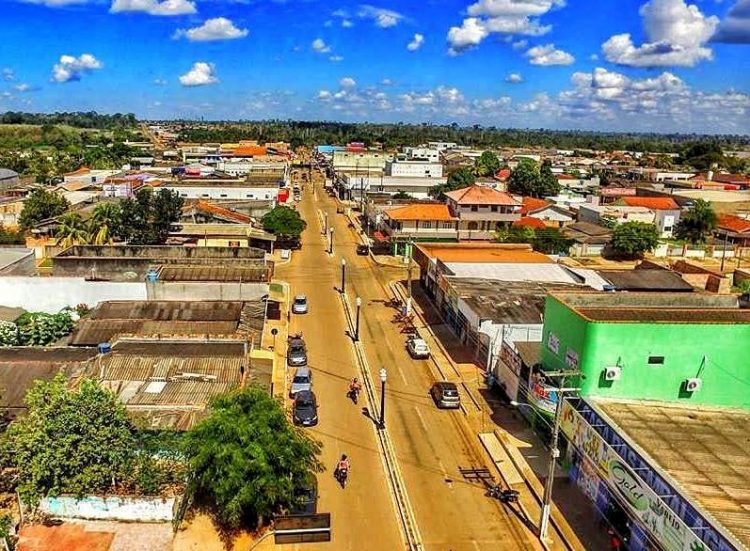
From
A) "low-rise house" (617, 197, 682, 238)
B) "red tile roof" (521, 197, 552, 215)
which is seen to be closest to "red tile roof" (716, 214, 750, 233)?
"low-rise house" (617, 197, 682, 238)

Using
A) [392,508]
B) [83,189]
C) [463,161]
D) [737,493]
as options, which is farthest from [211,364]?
[463,161]

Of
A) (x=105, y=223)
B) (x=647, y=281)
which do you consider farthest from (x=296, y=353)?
(x=105, y=223)

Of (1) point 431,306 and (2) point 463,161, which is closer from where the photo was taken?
(1) point 431,306

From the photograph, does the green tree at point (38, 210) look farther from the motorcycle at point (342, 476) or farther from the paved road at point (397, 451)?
the motorcycle at point (342, 476)

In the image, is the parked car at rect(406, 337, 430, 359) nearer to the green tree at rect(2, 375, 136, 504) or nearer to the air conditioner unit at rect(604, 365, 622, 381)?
the air conditioner unit at rect(604, 365, 622, 381)

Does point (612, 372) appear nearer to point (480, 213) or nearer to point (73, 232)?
point (480, 213)

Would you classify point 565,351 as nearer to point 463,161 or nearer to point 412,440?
point 412,440

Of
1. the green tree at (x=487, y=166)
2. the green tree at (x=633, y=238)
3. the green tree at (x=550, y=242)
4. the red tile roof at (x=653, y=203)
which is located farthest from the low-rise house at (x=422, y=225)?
the green tree at (x=487, y=166)
